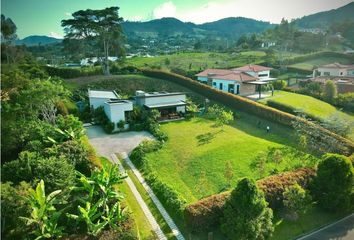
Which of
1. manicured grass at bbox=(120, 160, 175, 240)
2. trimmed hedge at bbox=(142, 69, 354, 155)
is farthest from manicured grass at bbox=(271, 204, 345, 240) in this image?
trimmed hedge at bbox=(142, 69, 354, 155)

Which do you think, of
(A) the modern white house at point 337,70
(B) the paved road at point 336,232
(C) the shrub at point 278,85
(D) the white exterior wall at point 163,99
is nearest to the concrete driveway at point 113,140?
(D) the white exterior wall at point 163,99

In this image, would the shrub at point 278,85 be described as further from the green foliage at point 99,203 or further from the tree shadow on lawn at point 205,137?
the green foliage at point 99,203

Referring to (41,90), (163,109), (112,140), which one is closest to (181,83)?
(163,109)

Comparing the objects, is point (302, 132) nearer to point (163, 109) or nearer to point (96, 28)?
point (163, 109)

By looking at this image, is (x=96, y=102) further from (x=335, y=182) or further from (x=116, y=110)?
(x=335, y=182)

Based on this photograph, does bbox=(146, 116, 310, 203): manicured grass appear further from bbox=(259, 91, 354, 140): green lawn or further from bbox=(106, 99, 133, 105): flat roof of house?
bbox=(259, 91, 354, 140): green lawn

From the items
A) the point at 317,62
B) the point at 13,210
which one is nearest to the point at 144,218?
the point at 13,210
